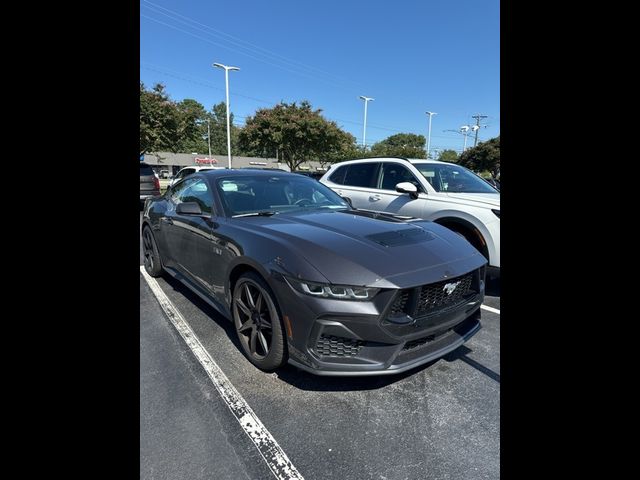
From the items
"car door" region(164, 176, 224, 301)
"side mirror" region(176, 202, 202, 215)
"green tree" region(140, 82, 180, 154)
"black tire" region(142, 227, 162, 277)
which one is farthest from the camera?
"green tree" region(140, 82, 180, 154)

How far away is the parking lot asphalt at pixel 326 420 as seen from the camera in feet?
6.24

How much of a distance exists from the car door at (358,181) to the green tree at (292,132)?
20607 mm

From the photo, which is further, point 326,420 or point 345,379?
point 345,379

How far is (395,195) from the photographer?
19.2 ft

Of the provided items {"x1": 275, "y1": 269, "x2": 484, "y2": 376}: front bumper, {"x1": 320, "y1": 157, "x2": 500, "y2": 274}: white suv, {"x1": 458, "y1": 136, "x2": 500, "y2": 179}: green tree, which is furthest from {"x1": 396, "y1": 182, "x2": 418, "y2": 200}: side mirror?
{"x1": 458, "y1": 136, "x2": 500, "y2": 179}: green tree

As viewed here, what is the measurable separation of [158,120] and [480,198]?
2175cm

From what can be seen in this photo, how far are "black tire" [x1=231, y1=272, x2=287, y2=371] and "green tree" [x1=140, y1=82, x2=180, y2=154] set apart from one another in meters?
21.2

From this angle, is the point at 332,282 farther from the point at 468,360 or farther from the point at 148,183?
the point at 148,183

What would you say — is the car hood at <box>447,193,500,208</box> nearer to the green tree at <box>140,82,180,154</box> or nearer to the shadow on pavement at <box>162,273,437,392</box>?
the shadow on pavement at <box>162,273,437,392</box>

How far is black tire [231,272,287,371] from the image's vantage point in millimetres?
2504

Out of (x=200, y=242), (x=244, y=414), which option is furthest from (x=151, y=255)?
(x=244, y=414)
